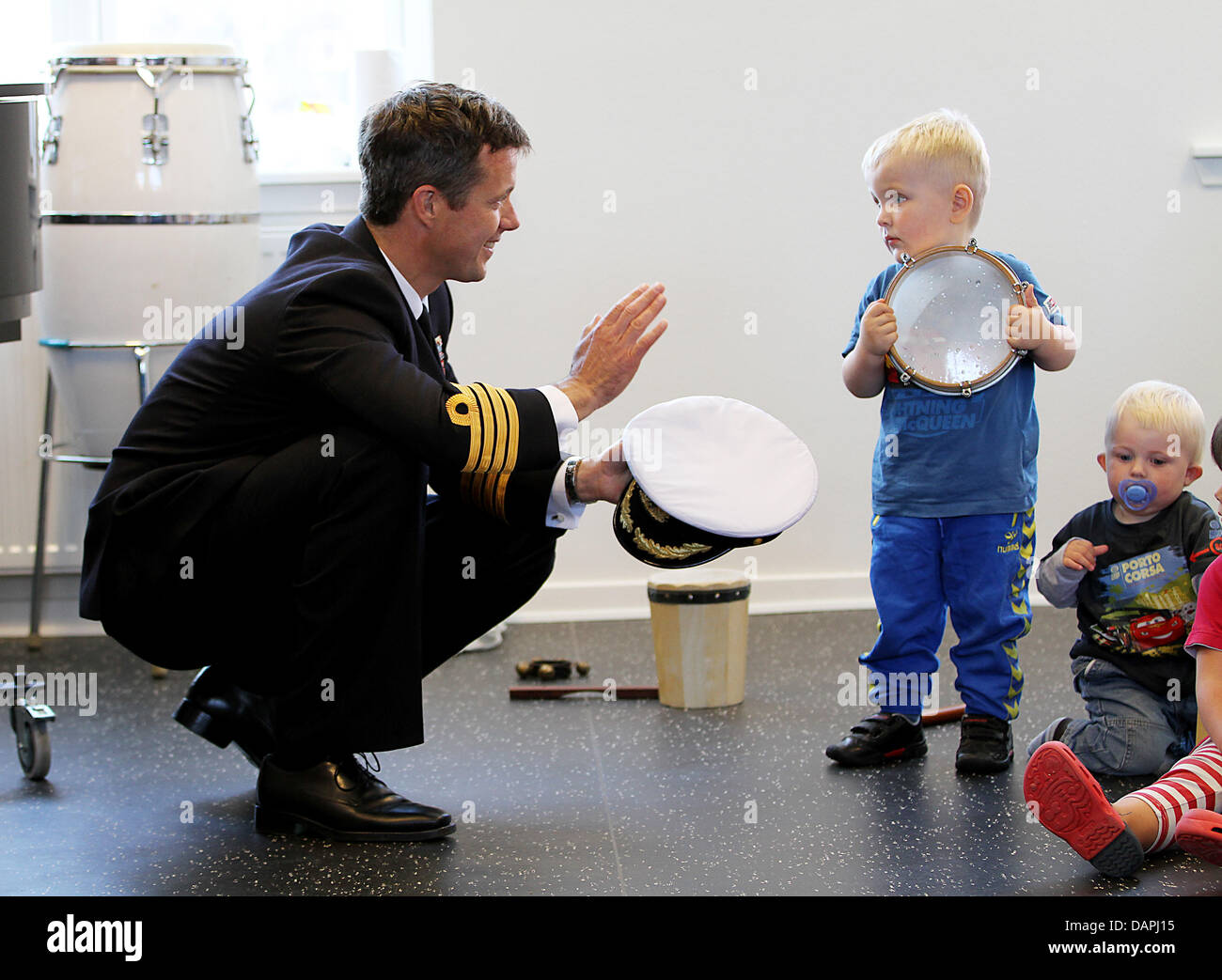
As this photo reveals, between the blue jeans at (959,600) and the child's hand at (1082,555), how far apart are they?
0.08 meters

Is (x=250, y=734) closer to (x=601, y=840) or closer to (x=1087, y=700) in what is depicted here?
(x=601, y=840)

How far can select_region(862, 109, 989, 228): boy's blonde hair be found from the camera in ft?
6.64

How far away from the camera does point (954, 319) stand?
202 centimetres

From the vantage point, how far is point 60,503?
119 inches

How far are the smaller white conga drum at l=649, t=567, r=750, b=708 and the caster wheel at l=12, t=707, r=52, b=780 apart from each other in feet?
3.17

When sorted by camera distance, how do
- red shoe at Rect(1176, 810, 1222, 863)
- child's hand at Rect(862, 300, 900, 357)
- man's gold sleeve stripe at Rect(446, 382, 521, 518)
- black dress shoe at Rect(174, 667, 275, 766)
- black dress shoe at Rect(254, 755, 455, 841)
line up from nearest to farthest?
red shoe at Rect(1176, 810, 1222, 863) → man's gold sleeve stripe at Rect(446, 382, 521, 518) → black dress shoe at Rect(254, 755, 455, 841) → black dress shoe at Rect(174, 667, 275, 766) → child's hand at Rect(862, 300, 900, 357)

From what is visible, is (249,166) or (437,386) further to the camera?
(249,166)

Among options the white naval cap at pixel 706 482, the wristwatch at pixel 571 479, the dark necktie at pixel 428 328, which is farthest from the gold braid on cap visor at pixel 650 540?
the dark necktie at pixel 428 328

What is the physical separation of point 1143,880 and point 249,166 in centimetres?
208

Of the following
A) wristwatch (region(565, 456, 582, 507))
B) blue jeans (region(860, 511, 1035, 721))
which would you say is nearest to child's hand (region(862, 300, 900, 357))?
blue jeans (region(860, 511, 1035, 721))

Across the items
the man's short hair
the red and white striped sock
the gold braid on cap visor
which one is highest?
the man's short hair

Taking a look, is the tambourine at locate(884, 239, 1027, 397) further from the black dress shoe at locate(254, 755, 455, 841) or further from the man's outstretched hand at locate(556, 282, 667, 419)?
the black dress shoe at locate(254, 755, 455, 841)

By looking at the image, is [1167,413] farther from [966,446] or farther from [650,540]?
[650,540]
